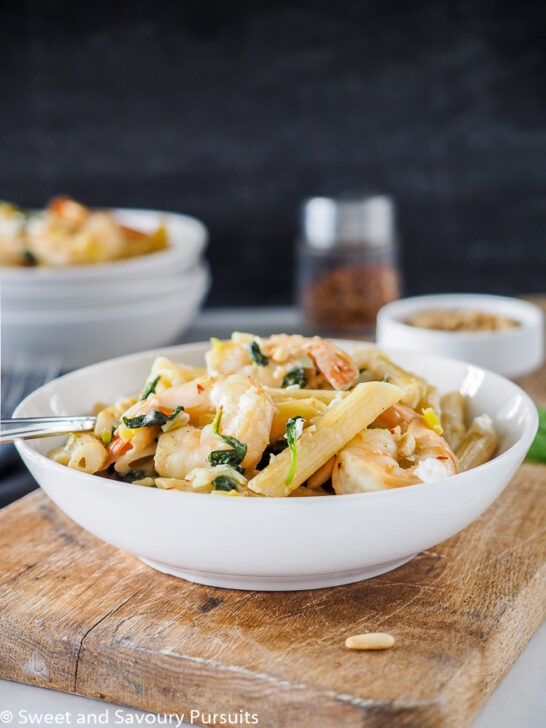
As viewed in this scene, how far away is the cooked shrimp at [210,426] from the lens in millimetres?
1165

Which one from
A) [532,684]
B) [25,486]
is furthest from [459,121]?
[532,684]

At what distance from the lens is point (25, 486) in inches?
64.6

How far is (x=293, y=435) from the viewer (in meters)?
1.15

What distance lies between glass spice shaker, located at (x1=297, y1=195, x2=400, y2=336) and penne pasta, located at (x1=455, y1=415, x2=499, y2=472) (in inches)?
47.3

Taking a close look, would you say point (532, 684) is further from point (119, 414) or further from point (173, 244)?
point (173, 244)

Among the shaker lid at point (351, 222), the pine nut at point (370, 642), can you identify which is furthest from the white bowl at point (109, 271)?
the pine nut at point (370, 642)

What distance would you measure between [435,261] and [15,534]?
6.92 feet

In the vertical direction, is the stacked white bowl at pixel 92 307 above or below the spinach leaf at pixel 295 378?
below

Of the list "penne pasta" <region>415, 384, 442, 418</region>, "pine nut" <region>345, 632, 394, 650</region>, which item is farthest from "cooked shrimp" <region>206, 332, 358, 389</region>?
"pine nut" <region>345, 632, 394, 650</region>

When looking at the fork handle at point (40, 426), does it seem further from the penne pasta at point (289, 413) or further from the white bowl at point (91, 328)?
the white bowl at point (91, 328)

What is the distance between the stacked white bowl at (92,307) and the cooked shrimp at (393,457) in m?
1.22

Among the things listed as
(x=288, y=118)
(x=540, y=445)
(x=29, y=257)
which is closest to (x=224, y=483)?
(x=540, y=445)

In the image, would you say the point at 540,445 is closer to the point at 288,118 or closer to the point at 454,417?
the point at 454,417

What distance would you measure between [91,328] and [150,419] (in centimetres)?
117
